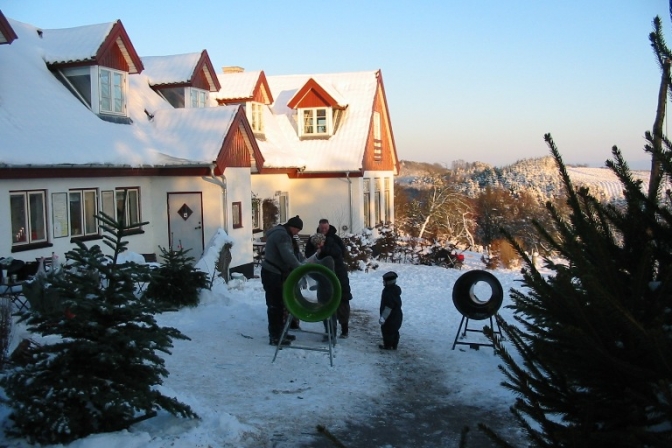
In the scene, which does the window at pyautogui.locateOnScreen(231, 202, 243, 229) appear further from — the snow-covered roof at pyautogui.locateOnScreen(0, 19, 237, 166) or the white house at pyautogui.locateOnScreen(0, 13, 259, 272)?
the snow-covered roof at pyautogui.locateOnScreen(0, 19, 237, 166)

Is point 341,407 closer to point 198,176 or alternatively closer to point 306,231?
point 198,176

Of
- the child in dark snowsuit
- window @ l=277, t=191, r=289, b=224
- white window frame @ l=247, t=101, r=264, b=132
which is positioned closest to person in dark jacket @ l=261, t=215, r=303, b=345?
the child in dark snowsuit

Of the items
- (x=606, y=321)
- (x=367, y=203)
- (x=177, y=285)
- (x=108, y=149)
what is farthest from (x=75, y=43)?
(x=606, y=321)

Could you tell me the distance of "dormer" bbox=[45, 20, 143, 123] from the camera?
1655cm

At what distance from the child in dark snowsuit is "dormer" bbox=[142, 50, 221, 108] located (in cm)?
1293

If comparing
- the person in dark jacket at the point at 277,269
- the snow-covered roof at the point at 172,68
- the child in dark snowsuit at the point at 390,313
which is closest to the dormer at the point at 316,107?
the snow-covered roof at the point at 172,68

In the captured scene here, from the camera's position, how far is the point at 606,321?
248 centimetres

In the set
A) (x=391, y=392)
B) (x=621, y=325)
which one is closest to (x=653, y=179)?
(x=621, y=325)

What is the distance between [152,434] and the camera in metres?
5.30

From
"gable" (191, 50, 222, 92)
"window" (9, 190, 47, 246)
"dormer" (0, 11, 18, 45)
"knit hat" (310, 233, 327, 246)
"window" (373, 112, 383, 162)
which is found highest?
"gable" (191, 50, 222, 92)

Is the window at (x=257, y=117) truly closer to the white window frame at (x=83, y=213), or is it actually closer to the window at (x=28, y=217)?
the white window frame at (x=83, y=213)

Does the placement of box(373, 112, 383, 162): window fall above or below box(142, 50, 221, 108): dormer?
below

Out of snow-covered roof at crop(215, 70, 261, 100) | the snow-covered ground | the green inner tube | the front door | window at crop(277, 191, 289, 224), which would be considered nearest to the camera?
the snow-covered ground

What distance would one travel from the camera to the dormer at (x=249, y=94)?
24.1m
